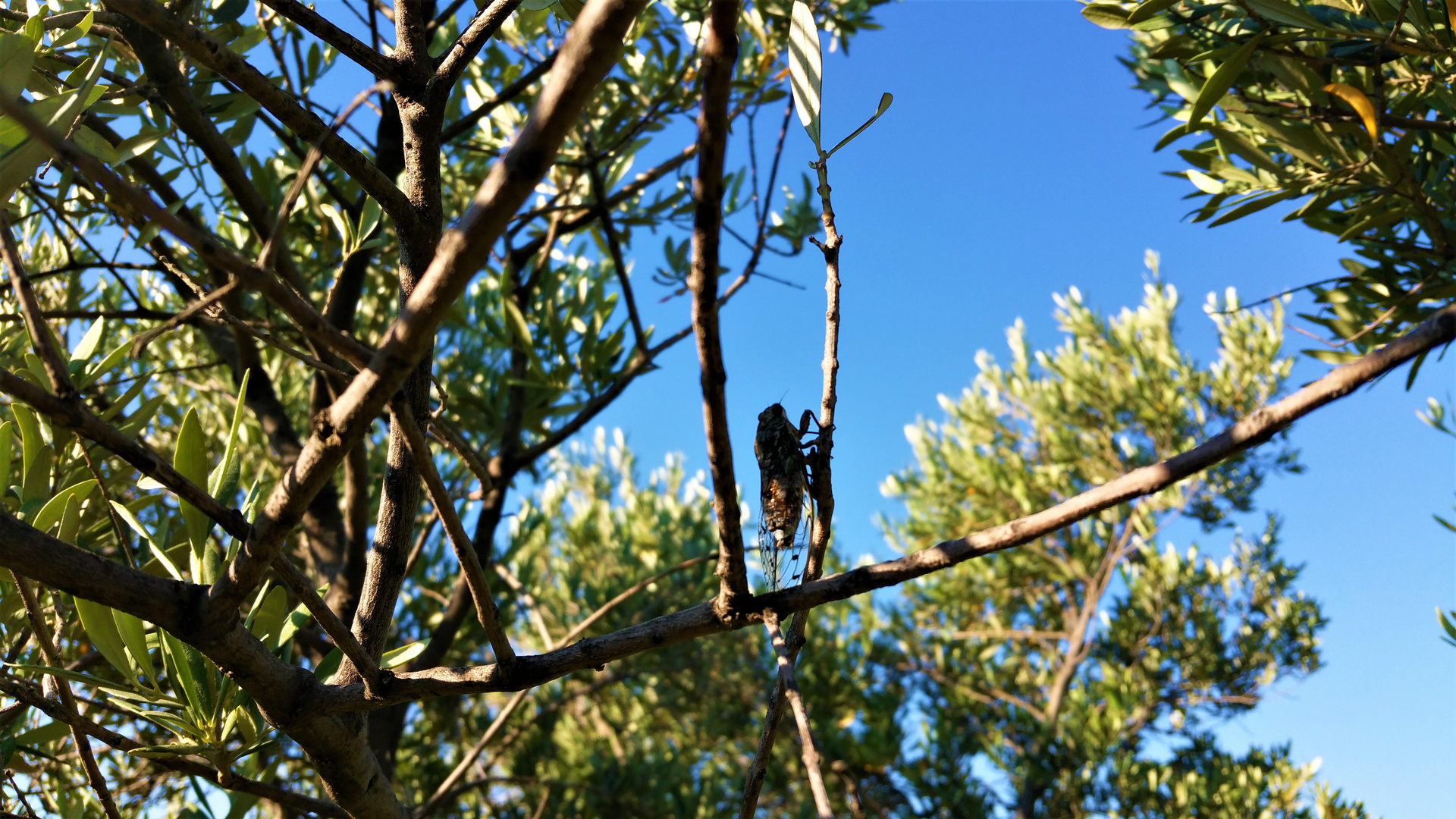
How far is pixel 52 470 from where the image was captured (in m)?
1.10

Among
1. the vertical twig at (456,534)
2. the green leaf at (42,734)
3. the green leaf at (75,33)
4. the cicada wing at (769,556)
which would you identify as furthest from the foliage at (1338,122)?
the green leaf at (42,734)

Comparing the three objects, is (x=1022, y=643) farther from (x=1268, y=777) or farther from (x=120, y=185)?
(x=120, y=185)

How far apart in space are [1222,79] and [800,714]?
35.2 inches

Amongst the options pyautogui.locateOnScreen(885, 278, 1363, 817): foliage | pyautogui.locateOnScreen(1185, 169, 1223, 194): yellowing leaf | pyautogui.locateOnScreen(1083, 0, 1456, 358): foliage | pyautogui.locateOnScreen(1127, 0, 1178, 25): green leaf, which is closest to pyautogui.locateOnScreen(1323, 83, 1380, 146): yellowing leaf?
pyautogui.locateOnScreen(1083, 0, 1456, 358): foliage

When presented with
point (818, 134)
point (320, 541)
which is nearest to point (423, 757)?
point (320, 541)

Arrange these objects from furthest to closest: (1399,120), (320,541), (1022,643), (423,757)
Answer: (1022,643)
(423,757)
(320,541)
(1399,120)

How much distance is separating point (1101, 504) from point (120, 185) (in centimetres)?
52

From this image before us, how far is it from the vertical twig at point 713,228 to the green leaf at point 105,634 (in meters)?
0.59

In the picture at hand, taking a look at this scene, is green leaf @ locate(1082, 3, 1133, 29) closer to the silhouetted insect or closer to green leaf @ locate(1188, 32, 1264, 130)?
green leaf @ locate(1188, 32, 1264, 130)

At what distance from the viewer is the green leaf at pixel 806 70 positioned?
2.13ft

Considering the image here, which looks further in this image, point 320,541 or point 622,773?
point 622,773

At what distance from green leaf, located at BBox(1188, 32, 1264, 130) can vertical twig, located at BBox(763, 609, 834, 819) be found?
0.80 meters

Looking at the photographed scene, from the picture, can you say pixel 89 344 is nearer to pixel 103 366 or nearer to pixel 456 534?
pixel 103 366

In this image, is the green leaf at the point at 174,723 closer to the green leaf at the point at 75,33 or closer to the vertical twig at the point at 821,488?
the vertical twig at the point at 821,488
